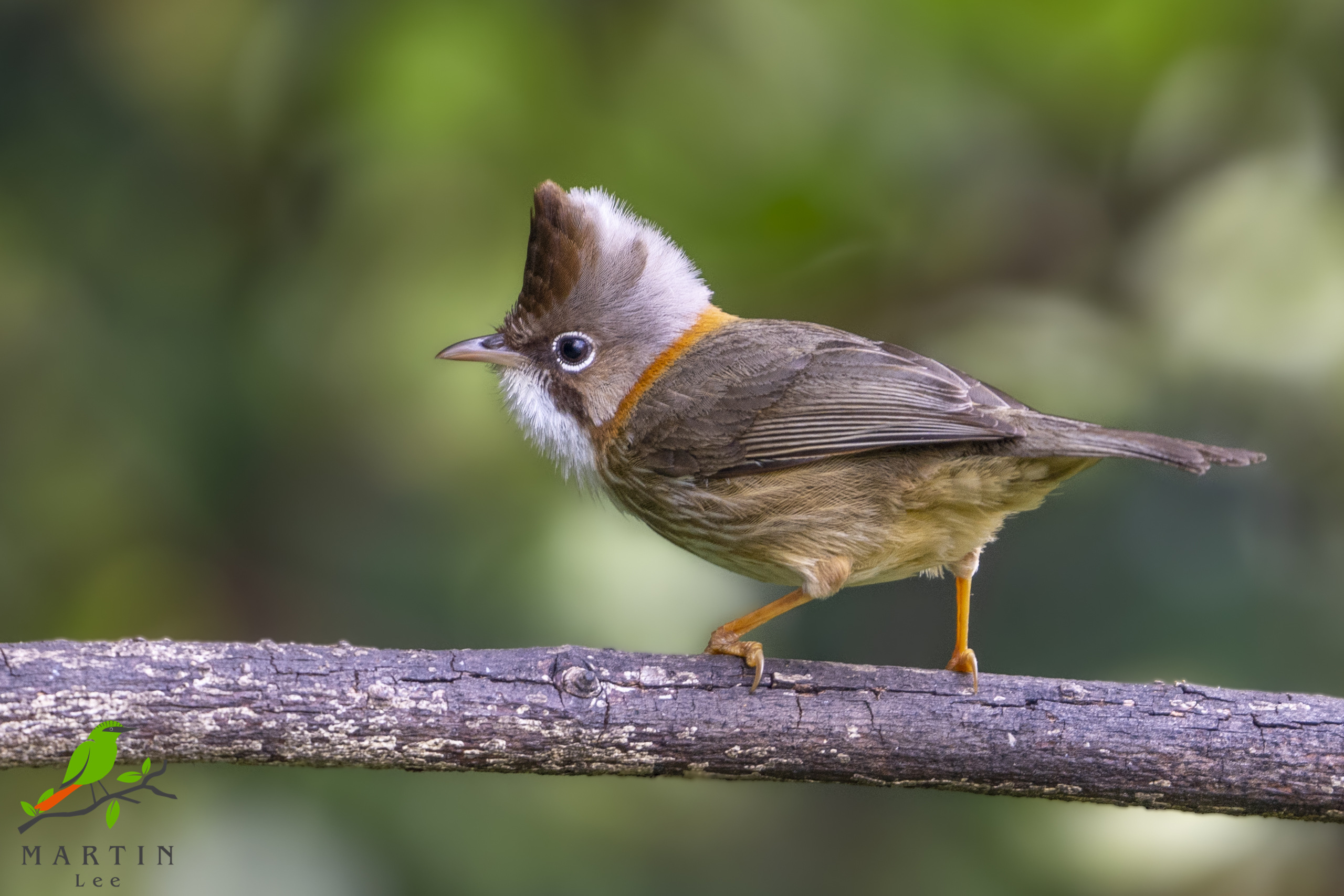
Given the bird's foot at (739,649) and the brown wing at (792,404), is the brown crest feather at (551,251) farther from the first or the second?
the bird's foot at (739,649)

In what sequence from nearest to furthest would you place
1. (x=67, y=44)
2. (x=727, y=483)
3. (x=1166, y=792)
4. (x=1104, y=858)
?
(x=1166, y=792) < (x=1104, y=858) < (x=727, y=483) < (x=67, y=44)

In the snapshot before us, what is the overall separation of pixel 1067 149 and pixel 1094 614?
5.27ft

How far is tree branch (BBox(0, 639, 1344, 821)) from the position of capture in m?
2.98

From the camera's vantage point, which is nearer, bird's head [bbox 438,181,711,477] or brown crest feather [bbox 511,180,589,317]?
brown crest feather [bbox 511,180,589,317]

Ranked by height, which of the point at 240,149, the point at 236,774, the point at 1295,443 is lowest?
the point at 236,774

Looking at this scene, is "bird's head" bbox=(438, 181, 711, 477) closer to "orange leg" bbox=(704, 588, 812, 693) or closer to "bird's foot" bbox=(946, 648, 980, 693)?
"orange leg" bbox=(704, 588, 812, 693)

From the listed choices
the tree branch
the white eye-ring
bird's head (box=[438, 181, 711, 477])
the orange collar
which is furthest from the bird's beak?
the tree branch

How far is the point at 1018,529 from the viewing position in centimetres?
411

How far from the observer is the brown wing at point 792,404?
11.9 ft

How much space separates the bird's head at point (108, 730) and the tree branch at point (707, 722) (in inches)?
1.0

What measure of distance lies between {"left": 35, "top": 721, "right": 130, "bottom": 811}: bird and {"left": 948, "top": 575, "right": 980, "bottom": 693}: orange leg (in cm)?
226

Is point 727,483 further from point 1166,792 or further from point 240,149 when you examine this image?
point 240,149

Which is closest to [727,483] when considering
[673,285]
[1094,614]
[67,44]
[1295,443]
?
[673,285]

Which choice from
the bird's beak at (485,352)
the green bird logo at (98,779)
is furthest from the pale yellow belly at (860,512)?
the green bird logo at (98,779)
